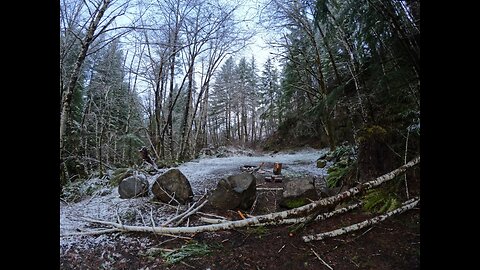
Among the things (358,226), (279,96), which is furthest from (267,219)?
(279,96)

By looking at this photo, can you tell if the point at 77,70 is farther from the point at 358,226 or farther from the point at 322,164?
the point at 322,164

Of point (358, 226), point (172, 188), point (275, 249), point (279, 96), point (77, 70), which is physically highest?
point (279, 96)

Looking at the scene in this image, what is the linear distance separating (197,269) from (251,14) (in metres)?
3.38

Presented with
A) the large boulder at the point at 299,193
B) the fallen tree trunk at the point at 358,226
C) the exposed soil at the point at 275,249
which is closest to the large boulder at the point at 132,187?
the exposed soil at the point at 275,249

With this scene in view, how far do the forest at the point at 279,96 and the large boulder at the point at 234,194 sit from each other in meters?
0.10

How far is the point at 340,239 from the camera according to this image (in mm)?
1552

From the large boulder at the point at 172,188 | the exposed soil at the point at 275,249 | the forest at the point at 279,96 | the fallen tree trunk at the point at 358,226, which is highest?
the forest at the point at 279,96

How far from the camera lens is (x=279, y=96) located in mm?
6043

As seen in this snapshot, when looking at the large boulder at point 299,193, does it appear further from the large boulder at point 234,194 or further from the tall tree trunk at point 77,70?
the tall tree trunk at point 77,70

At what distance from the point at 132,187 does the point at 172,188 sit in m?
0.45

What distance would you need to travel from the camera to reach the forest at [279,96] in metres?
1.76
